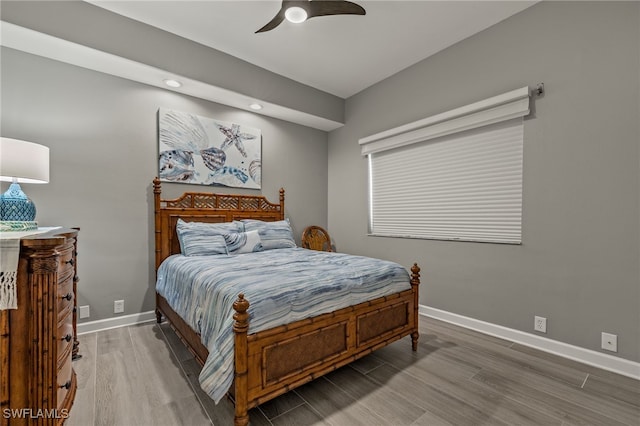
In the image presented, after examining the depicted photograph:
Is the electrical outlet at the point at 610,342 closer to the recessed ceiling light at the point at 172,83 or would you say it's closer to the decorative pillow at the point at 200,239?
the decorative pillow at the point at 200,239

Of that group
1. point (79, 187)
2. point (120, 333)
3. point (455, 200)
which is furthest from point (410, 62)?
point (120, 333)

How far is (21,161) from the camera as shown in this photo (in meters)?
1.90

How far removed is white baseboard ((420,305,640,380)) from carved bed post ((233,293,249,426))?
2467mm

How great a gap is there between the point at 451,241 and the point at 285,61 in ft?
9.52

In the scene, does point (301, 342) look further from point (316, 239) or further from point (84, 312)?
point (316, 239)

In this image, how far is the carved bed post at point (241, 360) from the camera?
1.48 m

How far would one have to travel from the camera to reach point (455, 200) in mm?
3189

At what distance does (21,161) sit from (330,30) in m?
2.79

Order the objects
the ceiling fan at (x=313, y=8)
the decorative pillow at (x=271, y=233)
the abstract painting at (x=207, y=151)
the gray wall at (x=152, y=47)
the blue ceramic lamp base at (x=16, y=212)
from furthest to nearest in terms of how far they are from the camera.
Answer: the decorative pillow at (x=271, y=233) → the abstract painting at (x=207, y=151) → the gray wall at (x=152, y=47) → the ceiling fan at (x=313, y=8) → the blue ceramic lamp base at (x=16, y=212)

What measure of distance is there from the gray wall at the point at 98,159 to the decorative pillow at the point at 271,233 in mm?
782

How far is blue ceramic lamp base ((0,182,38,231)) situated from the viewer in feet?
5.85

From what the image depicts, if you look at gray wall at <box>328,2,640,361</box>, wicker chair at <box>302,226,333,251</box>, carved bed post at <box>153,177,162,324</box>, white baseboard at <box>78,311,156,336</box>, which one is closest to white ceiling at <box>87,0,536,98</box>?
gray wall at <box>328,2,640,361</box>

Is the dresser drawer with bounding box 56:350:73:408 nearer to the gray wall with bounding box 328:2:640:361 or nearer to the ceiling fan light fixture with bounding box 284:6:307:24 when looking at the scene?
the ceiling fan light fixture with bounding box 284:6:307:24

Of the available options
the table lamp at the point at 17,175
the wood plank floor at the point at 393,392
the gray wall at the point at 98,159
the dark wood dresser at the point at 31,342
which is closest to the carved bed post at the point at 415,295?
the wood plank floor at the point at 393,392
